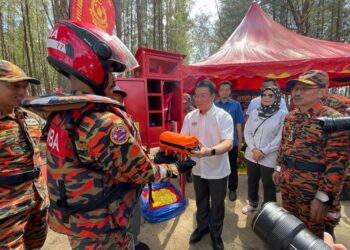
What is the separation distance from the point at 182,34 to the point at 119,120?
21.6 meters

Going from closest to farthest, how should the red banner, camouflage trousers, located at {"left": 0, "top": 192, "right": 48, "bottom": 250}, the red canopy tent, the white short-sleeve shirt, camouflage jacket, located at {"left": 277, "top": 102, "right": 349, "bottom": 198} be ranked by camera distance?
1. camouflage trousers, located at {"left": 0, "top": 192, "right": 48, "bottom": 250}
2. camouflage jacket, located at {"left": 277, "top": 102, "right": 349, "bottom": 198}
3. the white short-sleeve shirt
4. the red banner
5. the red canopy tent

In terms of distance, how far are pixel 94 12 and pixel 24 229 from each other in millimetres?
3245

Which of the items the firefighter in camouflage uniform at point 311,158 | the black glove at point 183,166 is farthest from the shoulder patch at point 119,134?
the firefighter in camouflage uniform at point 311,158

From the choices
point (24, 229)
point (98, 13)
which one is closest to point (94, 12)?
point (98, 13)

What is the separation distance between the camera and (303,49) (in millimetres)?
5391

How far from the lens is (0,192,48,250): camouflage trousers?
4.88ft

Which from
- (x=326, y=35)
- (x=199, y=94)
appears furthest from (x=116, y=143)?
(x=326, y=35)

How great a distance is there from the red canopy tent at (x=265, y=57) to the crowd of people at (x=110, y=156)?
2.24 m

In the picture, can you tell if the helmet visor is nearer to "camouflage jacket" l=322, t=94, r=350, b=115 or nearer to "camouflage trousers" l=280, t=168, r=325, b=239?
"camouflage trousers" l=280, t=168, r=325, b=239

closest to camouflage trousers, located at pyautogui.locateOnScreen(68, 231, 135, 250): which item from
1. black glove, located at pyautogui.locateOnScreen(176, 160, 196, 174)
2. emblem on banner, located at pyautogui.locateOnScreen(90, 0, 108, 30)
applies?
black glove, located at pyautogui.locateOnScreen(176, 160, 196, 174)

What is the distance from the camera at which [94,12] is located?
134 inches

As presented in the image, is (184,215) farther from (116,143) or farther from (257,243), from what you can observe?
(116,143)

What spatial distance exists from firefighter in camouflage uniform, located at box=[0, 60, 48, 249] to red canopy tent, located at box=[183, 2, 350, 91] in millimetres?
3969

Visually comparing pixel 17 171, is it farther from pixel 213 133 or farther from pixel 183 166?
pixel 213 133
